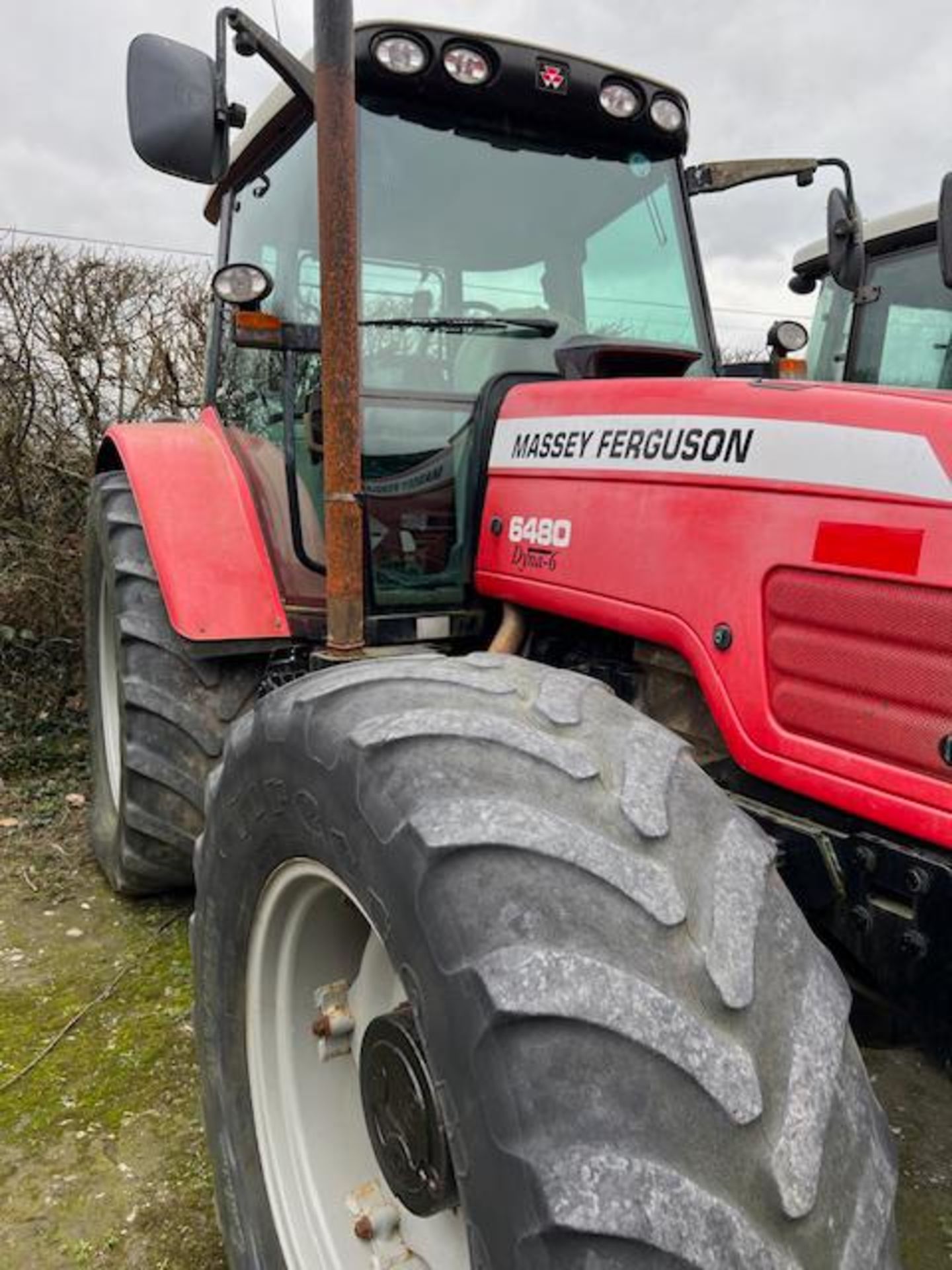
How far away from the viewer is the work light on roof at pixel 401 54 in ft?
7.32

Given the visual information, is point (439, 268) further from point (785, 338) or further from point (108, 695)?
point (108, 695)

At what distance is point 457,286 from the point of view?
241cm

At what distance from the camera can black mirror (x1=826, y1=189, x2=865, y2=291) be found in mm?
2381

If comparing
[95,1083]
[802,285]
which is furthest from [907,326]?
[95,1083]

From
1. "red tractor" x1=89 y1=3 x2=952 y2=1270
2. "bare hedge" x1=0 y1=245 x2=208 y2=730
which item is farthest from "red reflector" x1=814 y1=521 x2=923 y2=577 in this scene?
"bare hedge" x1=0 y1=245 x2=208 y2=730

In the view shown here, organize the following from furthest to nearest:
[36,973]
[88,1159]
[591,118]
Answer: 1. [36,973]
2. [591,118]
3. [88,1159]

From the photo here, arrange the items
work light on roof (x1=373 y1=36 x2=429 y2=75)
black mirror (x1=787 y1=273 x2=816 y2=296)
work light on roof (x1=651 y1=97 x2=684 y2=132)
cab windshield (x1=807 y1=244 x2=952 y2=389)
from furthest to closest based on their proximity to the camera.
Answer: black mirror (x1=787 y1=273 x2=816 y2=296), cab windshield (x1=807 y1=244 x2=952 y2=389), work light on roof (x1=651 y1=97 x2=684 y2=132), work light on roof (x1=373 y1=36 x2=429 y2=75)

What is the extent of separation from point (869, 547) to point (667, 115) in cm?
159

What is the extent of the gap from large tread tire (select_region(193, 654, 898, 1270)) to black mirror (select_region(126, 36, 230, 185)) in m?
1.22

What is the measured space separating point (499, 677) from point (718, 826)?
373 millimetres

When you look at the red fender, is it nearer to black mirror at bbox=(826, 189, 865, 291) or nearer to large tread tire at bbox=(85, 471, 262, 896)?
large tread tire at bbox=(85, 471, 262, 896)

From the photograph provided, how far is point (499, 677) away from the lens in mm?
1449

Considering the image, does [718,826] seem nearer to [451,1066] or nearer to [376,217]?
[451,1066]

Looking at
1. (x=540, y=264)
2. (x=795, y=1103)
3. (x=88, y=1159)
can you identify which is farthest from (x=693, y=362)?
(x=88, y=1159)
